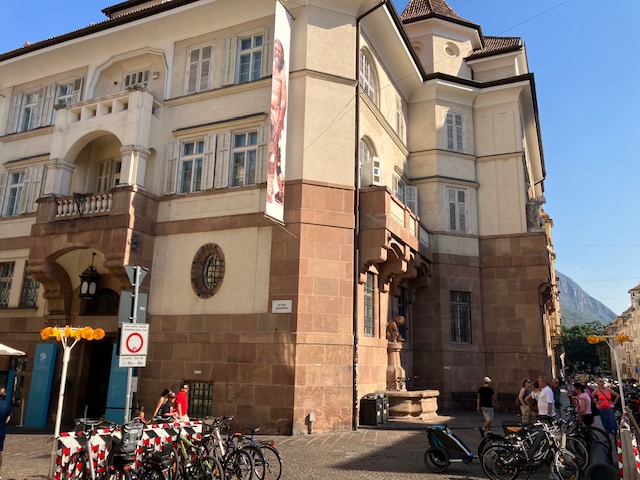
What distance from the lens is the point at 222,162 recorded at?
54.7 feet

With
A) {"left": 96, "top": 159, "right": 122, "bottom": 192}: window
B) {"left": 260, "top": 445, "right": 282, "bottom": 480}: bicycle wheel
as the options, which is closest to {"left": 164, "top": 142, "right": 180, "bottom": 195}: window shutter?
{"left": 96, "top": 159, "right": 122, "bottom": 192}: window

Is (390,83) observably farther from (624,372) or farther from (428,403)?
(624,372)

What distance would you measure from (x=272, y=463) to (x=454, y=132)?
1786 cm

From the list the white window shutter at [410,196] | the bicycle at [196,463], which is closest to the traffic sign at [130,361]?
the bicycle at [196,463]

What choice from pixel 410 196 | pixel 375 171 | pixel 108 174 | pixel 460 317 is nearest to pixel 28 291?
pixel 108 174

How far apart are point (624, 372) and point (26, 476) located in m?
143

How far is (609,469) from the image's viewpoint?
25.7 feet

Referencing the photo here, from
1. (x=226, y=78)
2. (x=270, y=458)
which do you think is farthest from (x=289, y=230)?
(x=270, y=458)

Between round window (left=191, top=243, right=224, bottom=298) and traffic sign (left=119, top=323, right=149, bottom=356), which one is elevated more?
round window (left=191, top=243, right=224, bottom=298)

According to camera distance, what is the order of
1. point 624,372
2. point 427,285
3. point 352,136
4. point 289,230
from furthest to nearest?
point 624,372 < point 427,285 < point 352,136 < point 289,230

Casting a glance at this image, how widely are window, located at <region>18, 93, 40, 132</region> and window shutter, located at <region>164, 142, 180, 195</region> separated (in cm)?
722

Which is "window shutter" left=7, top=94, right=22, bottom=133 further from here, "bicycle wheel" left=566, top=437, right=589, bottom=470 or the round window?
"bicycle wheel" left=566, top=437, right=589, bottom=470

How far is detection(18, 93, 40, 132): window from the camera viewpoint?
2094 cm

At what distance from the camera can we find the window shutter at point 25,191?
64.9 ft
